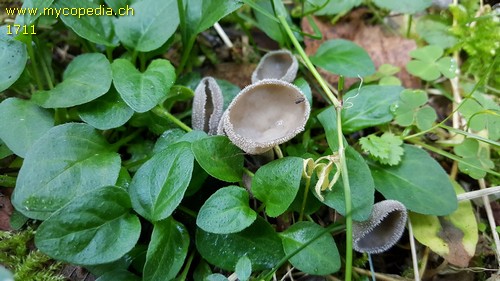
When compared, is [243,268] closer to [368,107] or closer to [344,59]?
[368,107]

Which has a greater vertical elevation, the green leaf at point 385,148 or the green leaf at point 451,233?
the green leaf at point 385,148

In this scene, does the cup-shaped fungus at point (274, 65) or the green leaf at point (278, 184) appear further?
the cup-shaped fungus at point (274, 65)

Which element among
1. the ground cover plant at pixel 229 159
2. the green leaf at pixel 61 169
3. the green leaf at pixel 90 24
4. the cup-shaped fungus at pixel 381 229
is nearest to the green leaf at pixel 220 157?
the ground cover plant at pixel 229 159

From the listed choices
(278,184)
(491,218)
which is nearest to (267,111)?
(278,184)

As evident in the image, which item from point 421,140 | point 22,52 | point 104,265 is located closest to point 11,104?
point 22,52

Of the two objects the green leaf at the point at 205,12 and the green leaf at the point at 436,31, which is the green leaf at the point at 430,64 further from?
the green leaf at the point at 205,12

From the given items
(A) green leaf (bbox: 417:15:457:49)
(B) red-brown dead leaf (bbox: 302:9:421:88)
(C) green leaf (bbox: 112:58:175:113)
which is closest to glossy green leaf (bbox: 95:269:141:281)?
(C) green leaf (bbox: 112:58:175:113)
